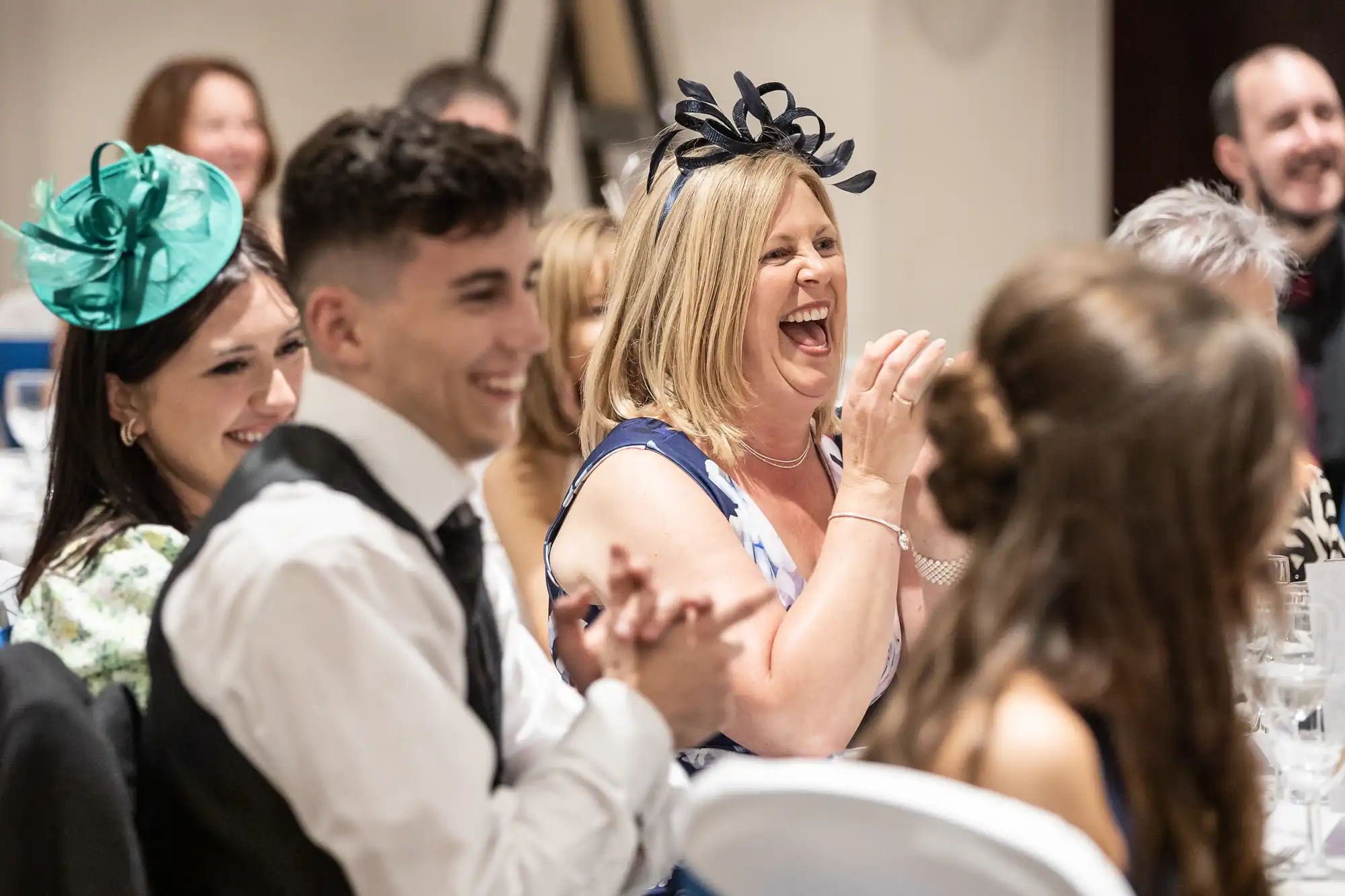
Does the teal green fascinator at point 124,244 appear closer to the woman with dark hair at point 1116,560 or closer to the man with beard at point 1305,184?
the woman with dark hair at point 1116,560

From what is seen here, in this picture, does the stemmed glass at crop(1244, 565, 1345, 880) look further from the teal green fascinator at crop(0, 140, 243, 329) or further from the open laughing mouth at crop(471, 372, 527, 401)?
the teal green fascinator at crop(0, 140, 243, 329)

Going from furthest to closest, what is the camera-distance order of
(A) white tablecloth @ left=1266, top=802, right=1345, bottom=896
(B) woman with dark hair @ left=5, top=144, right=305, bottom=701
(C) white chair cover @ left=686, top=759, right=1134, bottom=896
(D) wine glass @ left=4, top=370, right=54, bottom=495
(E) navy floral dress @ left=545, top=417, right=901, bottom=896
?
(D) wine glass @ left=4, top=370, right=54, bottom=495 → (E) navy floral dress @ left=545, top=417, right=901, bottom=896 → (B) woman with dark hair @ left=5, top=144, right=305, bottom=701 → (A) white tablecloth @ left=1266, top=802, right=1345, bottom=896 → (C) white chair cover @ left=686, top=759, right=1134, bottom=896

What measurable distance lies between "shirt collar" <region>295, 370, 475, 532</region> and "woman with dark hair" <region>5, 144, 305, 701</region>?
54cm

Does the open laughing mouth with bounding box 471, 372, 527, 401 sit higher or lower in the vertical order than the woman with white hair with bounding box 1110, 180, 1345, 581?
higher

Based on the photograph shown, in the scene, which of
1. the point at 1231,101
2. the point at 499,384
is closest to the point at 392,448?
the point at 499,384

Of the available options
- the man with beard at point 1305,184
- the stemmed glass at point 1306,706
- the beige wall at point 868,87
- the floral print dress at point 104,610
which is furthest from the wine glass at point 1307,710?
the beige wall at point 868,87

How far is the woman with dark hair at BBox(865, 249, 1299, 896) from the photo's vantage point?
1.07m

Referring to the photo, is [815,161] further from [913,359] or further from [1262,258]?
[1262,258]

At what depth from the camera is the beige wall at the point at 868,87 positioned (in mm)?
5250

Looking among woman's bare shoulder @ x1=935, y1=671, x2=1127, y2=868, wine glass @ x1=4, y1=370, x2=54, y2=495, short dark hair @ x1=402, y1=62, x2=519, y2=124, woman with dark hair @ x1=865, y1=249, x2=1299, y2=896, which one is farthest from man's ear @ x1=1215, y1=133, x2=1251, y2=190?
woman's bare shoulder @ x1=935, y1=671, x2=1127, y2=868

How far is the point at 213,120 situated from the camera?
12.8ft

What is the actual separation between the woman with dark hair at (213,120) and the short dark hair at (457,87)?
0.46m

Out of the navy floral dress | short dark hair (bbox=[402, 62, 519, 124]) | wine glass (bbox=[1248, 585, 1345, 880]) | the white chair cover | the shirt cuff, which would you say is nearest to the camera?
the white chair cover

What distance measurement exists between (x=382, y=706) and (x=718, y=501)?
883mm
